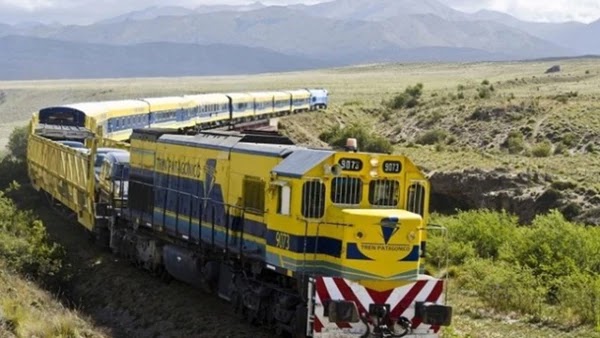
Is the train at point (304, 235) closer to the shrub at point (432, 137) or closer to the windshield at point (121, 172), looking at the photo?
the windshield at point (121, 172)

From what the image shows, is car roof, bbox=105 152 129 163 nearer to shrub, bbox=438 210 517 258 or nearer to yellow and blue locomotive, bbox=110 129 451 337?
yellow and blue locomotive, bbox=110 129 451 337

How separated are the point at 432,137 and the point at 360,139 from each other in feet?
19.3

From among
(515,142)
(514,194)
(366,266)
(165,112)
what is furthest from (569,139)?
(366,266)

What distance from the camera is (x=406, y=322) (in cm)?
1531

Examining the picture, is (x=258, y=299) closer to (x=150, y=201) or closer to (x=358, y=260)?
(x=358, y=260)

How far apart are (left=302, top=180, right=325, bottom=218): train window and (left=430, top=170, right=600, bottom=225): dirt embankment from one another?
865 inches

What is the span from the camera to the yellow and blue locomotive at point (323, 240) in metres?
15.2

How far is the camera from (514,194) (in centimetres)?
3891

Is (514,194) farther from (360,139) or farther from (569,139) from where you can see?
(360,139)

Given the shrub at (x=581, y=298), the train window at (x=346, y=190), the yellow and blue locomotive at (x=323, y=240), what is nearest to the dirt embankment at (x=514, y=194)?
the shrub at (x=581, y=298)

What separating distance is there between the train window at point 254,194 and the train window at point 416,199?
8.96 feet

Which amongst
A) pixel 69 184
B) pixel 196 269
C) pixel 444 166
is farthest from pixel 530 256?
pixel 444 166

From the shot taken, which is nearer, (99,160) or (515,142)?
(99,160)

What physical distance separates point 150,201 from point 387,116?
4878cm
